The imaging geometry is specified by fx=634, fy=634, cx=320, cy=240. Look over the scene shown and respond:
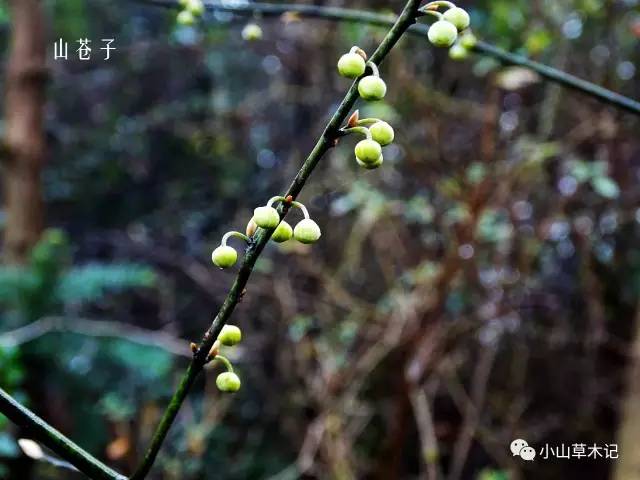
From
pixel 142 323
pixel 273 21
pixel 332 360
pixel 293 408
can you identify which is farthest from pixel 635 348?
pixel 142 323

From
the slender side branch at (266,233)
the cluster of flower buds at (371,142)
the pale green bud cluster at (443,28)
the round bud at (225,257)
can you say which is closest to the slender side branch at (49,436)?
the slender side branch at (266,233)

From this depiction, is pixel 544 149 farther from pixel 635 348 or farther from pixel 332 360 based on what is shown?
pixel 332 360

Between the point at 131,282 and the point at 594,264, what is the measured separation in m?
1.80

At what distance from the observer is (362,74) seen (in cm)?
40

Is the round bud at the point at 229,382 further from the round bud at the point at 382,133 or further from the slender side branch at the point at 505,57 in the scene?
the slender side branch at the point at 505,57

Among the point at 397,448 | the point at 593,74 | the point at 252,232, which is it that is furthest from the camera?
the point at 593,74

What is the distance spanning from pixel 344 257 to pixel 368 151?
8.16ft

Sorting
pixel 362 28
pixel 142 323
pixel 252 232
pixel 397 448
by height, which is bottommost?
pixel 252 232

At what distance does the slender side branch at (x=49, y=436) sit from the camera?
1.18 feet

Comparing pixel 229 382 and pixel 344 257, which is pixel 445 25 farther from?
pixel 344 257

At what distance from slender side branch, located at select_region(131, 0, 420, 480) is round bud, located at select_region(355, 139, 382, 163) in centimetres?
2

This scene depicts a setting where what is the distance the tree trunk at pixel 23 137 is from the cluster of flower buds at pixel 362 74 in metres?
2.07

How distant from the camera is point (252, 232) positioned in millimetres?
435

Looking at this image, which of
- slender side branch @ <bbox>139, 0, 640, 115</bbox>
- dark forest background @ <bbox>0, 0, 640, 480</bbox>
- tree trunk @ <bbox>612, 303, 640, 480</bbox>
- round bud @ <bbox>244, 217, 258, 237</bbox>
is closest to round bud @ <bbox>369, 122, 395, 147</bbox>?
round bud @ <bbox>244, 217, 258, 237</bbox>
